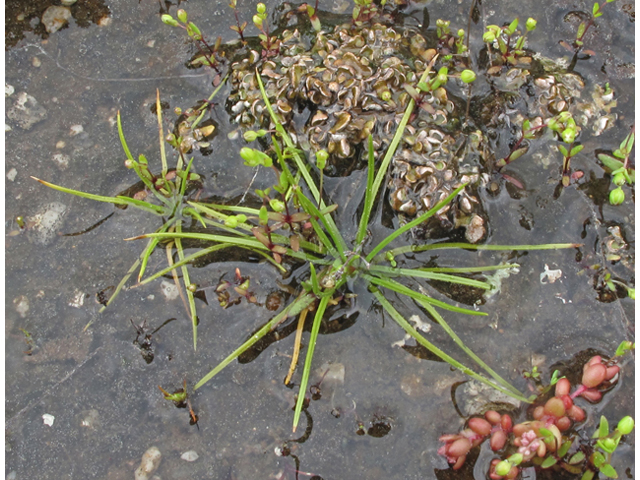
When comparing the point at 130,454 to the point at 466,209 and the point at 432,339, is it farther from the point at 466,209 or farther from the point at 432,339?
the point at 466,209

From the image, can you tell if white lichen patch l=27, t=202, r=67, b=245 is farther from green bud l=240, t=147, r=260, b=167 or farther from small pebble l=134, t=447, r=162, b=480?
green bud l=240, t=147, r=260, b=167

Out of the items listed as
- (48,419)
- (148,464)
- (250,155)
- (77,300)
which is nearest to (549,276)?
(250,155)

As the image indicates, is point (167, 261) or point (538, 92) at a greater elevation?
point (538, 92)

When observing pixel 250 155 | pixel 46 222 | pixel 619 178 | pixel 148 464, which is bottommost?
pixel 148 464

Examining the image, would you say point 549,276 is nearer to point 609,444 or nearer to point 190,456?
point 609,444

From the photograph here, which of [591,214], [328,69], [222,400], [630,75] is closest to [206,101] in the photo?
[328,69]

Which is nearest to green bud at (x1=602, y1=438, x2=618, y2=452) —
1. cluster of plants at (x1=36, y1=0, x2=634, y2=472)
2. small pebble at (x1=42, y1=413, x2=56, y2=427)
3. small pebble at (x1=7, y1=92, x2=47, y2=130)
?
cluster of plants at (x1=36, y1=0, x2=634, y2=472)

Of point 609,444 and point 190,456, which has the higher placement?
point 609,444
